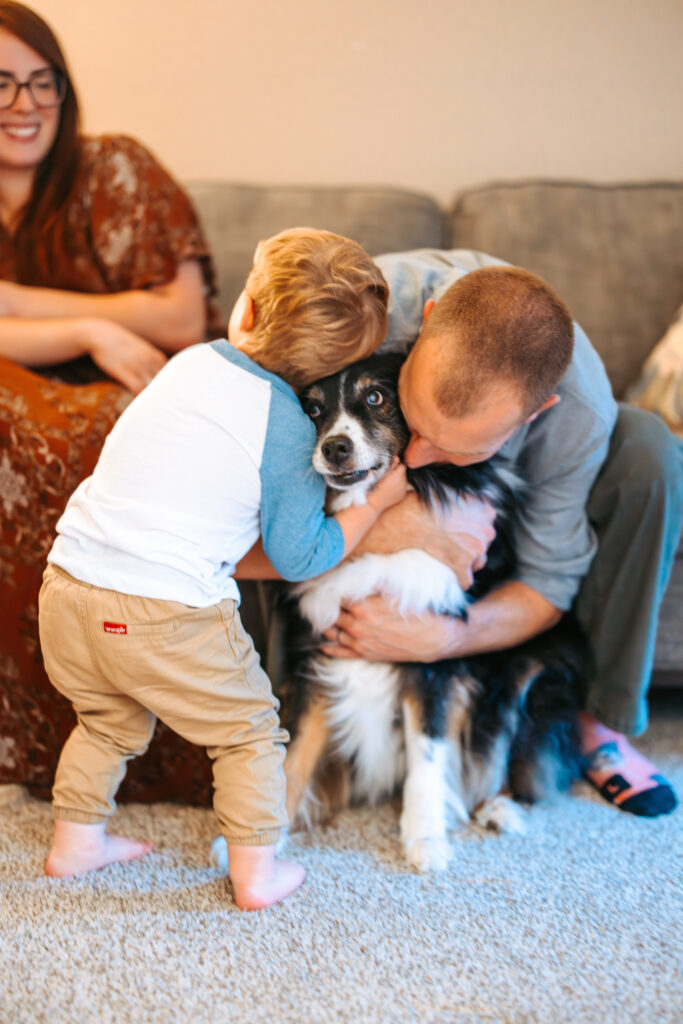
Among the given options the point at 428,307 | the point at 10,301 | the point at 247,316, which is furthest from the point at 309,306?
the point at 10,301

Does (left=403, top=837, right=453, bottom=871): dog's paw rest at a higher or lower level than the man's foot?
higher

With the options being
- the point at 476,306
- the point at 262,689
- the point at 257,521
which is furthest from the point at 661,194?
the point at 262,689

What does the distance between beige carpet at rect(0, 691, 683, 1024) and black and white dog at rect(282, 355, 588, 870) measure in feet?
0.26

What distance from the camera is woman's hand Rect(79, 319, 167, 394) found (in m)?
1.43

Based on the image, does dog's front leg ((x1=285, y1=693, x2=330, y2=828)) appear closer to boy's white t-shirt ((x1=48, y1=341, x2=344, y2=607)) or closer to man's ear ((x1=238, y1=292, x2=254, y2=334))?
boy's white t-shirt ((x1=48, y1=341, x2=344, y2=607))

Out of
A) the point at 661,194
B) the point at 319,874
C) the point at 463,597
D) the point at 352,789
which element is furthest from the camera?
the point at 661,194

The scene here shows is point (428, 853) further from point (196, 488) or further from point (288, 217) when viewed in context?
point (288, 217)

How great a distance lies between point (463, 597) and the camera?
1334 mm

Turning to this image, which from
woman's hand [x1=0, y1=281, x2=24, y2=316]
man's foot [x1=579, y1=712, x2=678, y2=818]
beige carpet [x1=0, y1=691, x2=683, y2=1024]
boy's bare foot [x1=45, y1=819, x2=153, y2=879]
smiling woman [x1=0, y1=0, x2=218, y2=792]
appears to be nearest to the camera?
beige carpet [x1=0, y1=691, x2=683, y2=1024]

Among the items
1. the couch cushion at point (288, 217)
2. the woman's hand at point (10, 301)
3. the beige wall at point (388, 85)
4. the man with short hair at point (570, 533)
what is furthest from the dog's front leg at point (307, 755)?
the beige wall at point (388, 85)

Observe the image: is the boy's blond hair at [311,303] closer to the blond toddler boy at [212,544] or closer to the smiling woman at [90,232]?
the blond toddler boy at [212,544]

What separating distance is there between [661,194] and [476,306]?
1417 mm

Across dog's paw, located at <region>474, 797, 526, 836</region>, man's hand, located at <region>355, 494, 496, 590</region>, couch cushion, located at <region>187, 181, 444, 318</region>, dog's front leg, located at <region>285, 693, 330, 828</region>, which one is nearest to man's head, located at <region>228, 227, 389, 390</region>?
man's hand, located at <region>355, 494, 496, 590</region>

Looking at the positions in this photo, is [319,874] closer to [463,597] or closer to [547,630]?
[463,597]
